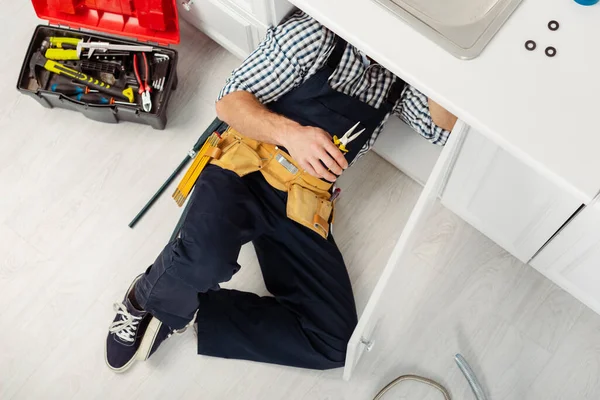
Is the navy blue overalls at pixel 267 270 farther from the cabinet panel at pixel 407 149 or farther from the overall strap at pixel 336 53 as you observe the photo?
the cabinet panel at pixel 407 149

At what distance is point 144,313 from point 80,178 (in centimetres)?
45

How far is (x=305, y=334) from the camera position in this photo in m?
1.47

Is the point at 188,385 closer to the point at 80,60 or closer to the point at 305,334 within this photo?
the point at 305,334

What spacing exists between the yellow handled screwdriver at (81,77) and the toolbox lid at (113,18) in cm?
11

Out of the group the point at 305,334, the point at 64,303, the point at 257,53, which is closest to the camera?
the point at 257,53

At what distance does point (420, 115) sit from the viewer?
4.34 ft

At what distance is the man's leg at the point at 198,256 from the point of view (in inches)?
52.5

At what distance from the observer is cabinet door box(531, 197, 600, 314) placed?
1.13 meters

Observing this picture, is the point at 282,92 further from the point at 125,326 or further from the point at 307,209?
the point at 125,326

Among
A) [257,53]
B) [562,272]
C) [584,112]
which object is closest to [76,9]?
[257,53]

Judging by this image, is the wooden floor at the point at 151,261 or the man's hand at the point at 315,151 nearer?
the man's hand at the point at 315,151

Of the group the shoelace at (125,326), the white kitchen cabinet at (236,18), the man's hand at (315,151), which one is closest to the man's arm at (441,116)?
the man's hand at (315,151)

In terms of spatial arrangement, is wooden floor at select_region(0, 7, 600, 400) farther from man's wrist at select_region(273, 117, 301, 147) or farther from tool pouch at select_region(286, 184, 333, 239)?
man's wrist at select_region(273, 117, 301, 147)

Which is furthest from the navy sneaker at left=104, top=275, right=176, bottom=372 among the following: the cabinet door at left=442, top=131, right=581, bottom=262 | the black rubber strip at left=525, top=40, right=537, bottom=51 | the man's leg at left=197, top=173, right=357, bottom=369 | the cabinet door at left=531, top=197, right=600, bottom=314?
the black rubber strip at left=525, top=40, right=537, bottom=51
